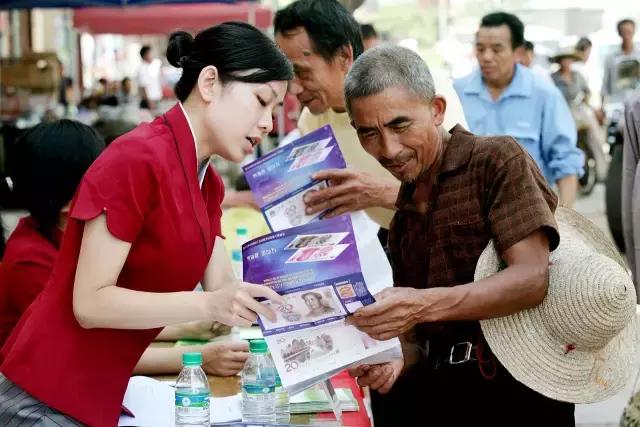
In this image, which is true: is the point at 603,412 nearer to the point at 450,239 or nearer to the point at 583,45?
the point at 450,239

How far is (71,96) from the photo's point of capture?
1933 centimetres

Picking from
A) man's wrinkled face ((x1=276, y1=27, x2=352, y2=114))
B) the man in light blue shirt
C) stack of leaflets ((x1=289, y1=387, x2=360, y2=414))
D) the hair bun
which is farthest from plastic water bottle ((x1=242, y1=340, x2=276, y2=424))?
the man in light blue shirt

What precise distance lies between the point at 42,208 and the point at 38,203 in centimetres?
2

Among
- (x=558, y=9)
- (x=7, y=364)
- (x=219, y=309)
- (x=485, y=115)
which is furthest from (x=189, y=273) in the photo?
(x=558, y=9)

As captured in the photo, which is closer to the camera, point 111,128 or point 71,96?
point 111,128

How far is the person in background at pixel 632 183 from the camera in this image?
454 centimetres

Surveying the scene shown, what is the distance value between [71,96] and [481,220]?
1734cm

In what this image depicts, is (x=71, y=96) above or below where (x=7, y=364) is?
below

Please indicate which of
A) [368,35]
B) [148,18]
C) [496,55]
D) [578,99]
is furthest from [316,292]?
[148,18]

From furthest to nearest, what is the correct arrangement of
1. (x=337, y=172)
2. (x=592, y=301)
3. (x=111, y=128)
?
(x=111, y=128)
(x=337, y=172)
(x=592, y=301)

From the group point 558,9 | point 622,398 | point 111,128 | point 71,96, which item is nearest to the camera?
point 111,128

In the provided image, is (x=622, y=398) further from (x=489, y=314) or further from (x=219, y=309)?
(x=219, y=309)

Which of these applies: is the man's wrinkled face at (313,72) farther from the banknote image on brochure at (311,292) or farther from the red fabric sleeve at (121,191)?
the red fabric sleeve at (121,191)

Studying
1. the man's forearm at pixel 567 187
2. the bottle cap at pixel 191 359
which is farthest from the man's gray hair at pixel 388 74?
the man's forearm at pixel 567 187
